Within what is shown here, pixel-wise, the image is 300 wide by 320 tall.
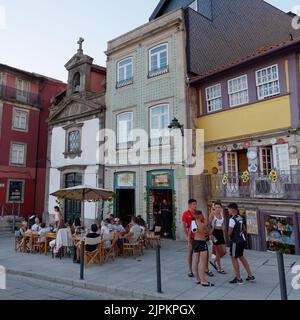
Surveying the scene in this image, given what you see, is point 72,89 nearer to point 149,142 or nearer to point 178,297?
point 149,142

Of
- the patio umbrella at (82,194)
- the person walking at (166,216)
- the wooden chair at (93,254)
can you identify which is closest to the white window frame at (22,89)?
the patio umbrella at (82,194)

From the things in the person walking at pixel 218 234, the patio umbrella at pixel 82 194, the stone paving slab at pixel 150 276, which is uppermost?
the patio umbrella at pixel 82 194

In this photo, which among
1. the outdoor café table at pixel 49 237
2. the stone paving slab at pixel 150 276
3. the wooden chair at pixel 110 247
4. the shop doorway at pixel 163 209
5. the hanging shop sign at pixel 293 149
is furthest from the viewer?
the shop doorway at pixel 163 209

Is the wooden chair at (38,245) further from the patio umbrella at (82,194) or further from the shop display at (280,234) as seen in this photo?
the shop display at (280,234)

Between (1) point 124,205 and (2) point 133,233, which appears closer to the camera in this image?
(2) point 133,233

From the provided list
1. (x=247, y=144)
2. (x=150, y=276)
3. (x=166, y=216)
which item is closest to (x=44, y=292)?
(x=150, y=276)

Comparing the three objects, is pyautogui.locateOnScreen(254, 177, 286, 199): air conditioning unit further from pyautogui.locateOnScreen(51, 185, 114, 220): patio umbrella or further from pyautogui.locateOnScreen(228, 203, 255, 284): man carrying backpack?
pyautogui.locateOnScreen(51, 185, 114, 220): patio umbrella

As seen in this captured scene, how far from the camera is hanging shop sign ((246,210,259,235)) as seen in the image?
10828 mm

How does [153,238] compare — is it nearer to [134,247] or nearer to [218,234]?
[134,247]

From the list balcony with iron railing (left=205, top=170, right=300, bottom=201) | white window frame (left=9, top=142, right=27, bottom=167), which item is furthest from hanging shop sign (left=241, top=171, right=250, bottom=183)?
white window frame (left=9, top=142, right=27, bottom=167)

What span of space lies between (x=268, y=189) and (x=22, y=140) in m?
19.3

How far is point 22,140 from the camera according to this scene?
23.5 meters

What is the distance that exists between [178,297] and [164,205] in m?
8.55

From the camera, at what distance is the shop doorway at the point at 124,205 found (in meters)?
16.0
